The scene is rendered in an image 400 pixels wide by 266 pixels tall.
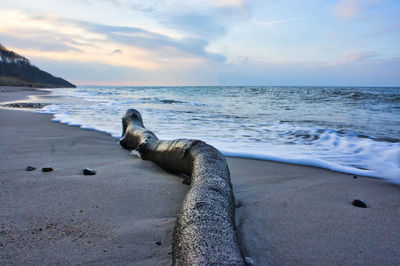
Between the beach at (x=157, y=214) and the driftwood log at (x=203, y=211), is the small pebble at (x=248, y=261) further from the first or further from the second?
the driftwood log at (x=203, y=211)

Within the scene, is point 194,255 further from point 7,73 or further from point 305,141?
point 7,73

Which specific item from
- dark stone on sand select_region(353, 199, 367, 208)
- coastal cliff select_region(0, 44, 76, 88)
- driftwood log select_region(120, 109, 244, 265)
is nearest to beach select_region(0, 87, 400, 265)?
dark stone on sand select_region(353, 199, 367, 208)

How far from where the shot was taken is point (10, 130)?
4.79 m

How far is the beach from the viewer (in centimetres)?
143

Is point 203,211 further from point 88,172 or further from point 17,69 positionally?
point 17,69

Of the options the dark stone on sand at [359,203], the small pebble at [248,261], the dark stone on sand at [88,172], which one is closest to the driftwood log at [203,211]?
the small pebble at [248,261]

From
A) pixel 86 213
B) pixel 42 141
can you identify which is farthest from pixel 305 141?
pixel 42 141

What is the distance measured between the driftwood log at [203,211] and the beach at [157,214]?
18cm

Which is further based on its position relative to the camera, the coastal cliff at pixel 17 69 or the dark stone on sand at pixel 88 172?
the coastal cliff at pixel 17 69

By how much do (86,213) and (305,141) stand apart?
166 inches

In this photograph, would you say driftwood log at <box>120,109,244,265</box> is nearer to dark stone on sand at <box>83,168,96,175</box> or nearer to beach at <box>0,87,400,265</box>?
beach at <box>0,87,400,265</box>

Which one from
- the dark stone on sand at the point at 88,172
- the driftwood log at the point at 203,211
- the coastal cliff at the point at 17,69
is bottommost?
the dark stone on sand at the point at 88,172

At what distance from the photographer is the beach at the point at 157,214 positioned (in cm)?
143

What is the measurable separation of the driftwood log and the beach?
0.18 meters
